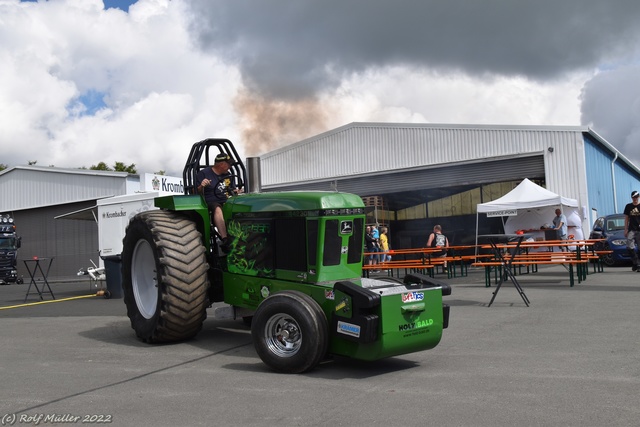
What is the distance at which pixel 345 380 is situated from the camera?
559 cm

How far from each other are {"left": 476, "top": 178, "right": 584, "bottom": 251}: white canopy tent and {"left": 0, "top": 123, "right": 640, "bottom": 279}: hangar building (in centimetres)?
231

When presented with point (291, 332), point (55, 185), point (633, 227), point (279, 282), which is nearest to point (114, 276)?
point (279, 282)

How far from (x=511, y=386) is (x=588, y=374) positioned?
32.8 inches

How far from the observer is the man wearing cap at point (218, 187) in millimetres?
7602

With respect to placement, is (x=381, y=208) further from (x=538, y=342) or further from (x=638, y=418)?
(x=638, y=418)

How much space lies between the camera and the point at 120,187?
3036 cm

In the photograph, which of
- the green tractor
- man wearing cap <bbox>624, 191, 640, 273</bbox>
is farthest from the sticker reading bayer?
man wearing cap <bbox>624, 191, 640, 273</bbox>

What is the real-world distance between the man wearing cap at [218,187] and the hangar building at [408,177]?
40.9 ft

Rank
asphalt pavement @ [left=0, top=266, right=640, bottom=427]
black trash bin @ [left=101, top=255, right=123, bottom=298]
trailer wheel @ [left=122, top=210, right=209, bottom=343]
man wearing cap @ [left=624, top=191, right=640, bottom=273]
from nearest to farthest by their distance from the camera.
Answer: asphalt pavement @ [left=0, top=266, right=640, bottom=427]
trailer wheel @ [left=122, top=210, right=209, bottom=343]
black trash bin @ [left=101, top=255, right=123, bottom=298]
man wearing cap @ [left=624, top=191, right=640, bottom=273]

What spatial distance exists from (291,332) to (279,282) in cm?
83

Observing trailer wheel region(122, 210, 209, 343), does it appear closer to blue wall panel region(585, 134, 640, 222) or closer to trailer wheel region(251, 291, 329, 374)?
trailer wheel region(251, 291, 329, 374)

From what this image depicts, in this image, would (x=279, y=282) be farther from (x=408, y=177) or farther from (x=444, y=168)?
(x=408, y=177)

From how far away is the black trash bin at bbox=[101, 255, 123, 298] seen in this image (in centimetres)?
1530

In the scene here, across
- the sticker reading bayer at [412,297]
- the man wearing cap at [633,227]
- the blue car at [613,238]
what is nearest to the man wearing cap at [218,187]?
the sticker reading bayer at [412,297]
